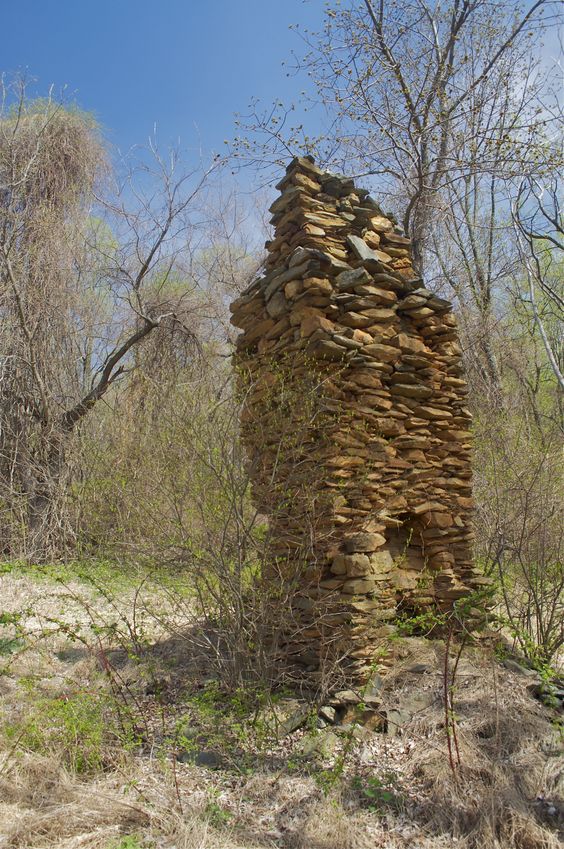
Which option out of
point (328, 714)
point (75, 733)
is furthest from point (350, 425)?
point (75, 733)

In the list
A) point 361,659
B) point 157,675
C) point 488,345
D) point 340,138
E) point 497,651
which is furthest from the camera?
point 488,345

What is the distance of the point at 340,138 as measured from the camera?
9156 mm

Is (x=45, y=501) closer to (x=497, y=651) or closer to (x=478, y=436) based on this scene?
(x=478, y=436)

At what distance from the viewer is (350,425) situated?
173 inches

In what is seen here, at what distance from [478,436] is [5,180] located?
8.91 meters

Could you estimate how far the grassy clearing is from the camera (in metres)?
2.87

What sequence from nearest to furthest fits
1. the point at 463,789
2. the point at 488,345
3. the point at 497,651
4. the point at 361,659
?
the point at 463,789 → the point at 361,659 → the point at 497,651 → the point at 488,345

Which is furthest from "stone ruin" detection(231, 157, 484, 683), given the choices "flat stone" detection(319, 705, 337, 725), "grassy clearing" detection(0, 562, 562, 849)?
"grassy clearing" detection(0, 562, 562, 849)

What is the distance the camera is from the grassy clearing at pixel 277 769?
287 cm

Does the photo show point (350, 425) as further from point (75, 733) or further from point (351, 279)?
point (75, 733)

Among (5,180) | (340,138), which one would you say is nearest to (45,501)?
(5,180)

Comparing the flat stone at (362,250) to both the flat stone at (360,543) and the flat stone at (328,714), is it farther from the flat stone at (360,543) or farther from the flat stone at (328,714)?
the flat stone at (328,714)

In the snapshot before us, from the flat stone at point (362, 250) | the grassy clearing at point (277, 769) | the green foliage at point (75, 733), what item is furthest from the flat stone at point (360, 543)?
the flat stone at point (362, 250)

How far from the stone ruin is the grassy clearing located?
50cm
